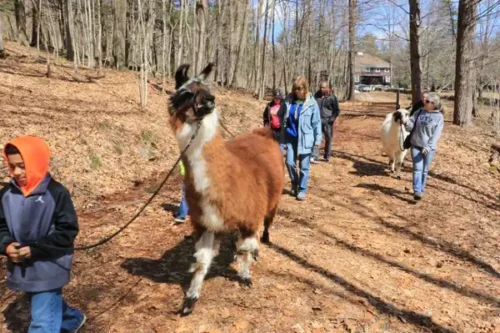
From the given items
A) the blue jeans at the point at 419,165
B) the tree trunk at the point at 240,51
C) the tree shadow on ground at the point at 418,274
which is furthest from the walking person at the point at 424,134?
the tree trunk at the point at 240,51

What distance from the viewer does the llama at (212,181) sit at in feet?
10.7

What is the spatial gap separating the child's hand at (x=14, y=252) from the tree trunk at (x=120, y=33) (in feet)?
65.4

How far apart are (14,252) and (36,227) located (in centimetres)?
21

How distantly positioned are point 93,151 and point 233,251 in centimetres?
505

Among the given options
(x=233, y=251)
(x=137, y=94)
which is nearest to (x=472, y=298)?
(x=233, y=251)

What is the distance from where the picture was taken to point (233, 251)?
17.1 feet

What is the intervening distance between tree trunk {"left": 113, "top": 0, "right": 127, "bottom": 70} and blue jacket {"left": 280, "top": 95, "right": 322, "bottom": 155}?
16.2m

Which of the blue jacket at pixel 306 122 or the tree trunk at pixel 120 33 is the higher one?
the tree trunk at pixel 120 33

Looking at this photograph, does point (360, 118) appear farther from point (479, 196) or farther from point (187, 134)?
point (187, 134)

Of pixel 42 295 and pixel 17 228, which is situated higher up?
pixel 17 228

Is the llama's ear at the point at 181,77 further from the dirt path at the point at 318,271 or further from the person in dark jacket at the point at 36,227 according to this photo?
the dirt path at the point at 318,271

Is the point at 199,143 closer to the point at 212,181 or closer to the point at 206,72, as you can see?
the point at 212,181

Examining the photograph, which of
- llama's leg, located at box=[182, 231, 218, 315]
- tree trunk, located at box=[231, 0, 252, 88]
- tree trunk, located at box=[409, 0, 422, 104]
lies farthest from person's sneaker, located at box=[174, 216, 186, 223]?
tree trunk, located at box=[231, 0, 252, 88]

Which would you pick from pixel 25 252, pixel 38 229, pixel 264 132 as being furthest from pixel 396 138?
pixel 25 252
